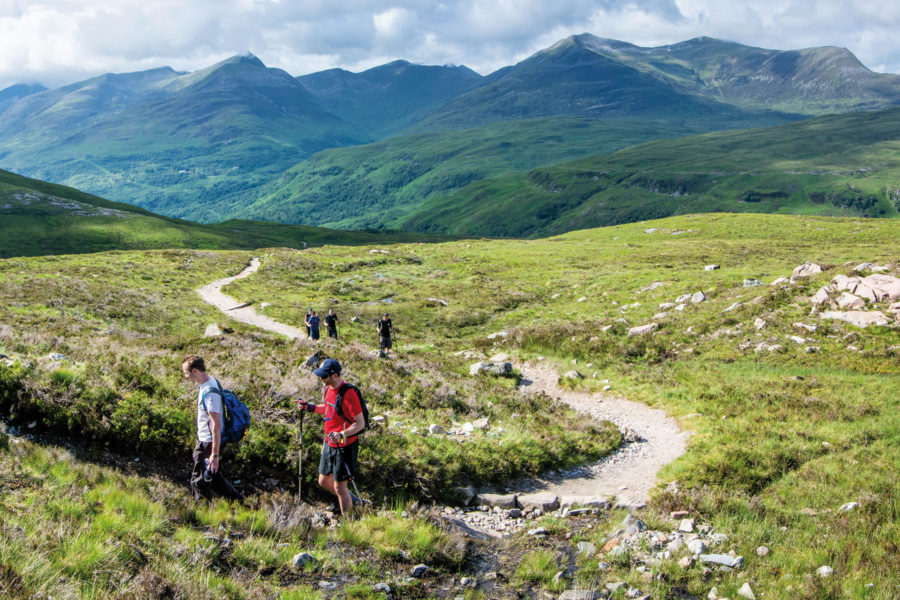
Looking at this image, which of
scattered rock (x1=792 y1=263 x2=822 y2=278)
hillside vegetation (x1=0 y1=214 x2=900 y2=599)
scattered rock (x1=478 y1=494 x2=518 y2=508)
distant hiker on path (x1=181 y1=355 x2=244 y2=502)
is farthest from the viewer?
scattered rock (x1=792 y1=263 x2=822 y2=278)

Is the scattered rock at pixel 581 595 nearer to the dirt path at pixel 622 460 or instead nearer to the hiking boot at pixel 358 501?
the dirt path at pixel 622 460

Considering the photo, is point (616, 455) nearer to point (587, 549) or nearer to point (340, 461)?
point (587, 549)

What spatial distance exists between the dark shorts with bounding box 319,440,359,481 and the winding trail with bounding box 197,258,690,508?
4242mm

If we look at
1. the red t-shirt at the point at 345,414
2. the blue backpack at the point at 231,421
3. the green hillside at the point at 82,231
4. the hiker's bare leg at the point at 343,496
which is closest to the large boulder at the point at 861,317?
the red t-shirt at the point at 345,414

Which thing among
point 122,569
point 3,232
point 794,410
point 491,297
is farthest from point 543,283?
point 3,232

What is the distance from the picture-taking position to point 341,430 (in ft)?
29.7

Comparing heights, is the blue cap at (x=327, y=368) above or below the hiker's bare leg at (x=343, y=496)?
above

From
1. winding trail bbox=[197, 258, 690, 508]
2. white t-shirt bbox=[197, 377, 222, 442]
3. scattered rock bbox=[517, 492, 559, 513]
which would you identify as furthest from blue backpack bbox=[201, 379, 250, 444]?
winding trail bbox=[197, 258, 690, 508]

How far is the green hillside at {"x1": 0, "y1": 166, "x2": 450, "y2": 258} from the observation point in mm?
106900

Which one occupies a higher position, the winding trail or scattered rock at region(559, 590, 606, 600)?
scattered rock at region(559, 590, 606, 600)

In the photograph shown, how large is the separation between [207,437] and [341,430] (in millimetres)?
2206

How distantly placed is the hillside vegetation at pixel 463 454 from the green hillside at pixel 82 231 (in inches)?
3630

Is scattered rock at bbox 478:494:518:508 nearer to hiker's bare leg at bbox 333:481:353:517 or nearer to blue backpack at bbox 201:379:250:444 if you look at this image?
hiker's bare leg at bbox 333:481:353:517

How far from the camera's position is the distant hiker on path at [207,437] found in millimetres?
8172
